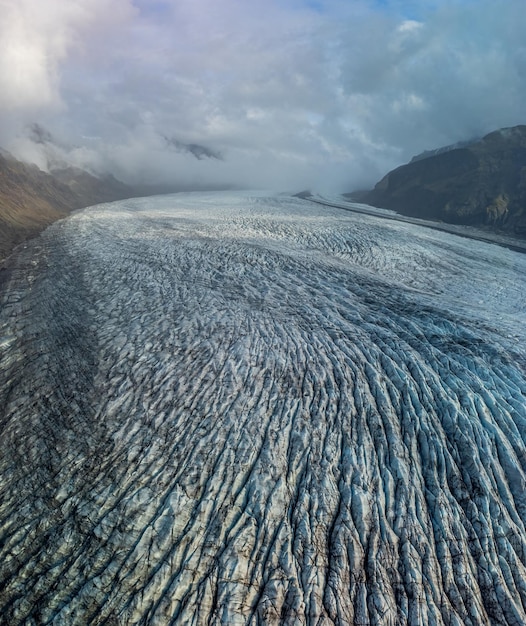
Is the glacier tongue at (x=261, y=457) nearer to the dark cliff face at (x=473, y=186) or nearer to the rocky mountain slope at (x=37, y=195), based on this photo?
the rocky mountain slope at (x=37, y=195)

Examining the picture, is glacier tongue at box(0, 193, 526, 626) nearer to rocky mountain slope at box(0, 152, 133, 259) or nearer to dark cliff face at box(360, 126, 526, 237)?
rocky mountain slope at box(0, 152, 133, 259)

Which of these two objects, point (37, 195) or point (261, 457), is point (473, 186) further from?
point (37, 195)

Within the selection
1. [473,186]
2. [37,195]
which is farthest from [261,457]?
[37,195]

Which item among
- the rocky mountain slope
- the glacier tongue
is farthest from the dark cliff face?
the rocky mountain slope

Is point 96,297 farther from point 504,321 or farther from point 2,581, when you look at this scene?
point 504,321

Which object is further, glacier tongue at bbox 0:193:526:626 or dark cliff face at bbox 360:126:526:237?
dark cliff face at bbox 360:126:526:237
